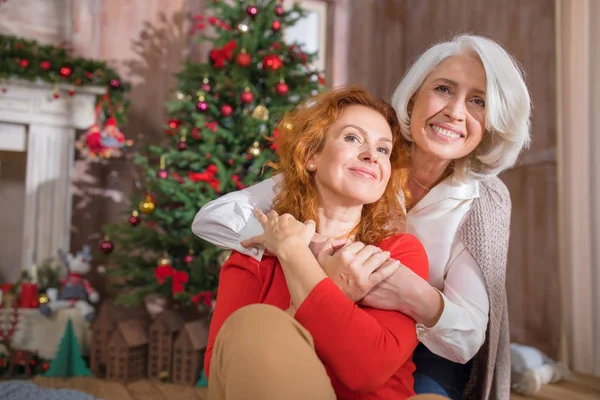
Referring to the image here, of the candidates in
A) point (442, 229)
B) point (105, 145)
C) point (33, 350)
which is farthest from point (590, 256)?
point (33, 350)

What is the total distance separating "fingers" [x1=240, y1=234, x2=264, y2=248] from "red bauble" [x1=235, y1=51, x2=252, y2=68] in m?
1.74

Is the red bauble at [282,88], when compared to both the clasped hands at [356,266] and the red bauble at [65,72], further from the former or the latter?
the clasped hands at [356,266]

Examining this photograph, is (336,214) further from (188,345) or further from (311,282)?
(188,345)

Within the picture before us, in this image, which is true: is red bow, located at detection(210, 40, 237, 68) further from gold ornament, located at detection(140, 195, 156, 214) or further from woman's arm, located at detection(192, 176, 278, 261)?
woman's arm, located at detection(192, 176, 278, 261)

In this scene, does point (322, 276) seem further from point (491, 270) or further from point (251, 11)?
point (251, 11)

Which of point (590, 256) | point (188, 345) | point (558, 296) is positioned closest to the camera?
point (188, 345)

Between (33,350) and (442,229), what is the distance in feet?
7.91

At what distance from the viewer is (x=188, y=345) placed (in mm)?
2531

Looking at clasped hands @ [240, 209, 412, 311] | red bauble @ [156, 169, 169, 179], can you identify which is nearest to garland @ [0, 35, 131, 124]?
red bauble @ [156, 169, 169, 179]

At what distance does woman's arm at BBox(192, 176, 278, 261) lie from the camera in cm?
125

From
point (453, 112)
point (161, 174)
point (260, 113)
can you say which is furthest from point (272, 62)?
point (453, 112)

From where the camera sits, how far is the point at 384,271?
1048 millimetres

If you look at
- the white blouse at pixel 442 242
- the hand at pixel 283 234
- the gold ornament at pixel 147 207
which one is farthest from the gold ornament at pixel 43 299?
the hand at pixel 283 234

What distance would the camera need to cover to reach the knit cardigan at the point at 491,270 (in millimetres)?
1380
